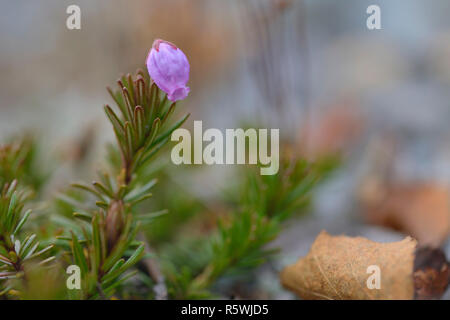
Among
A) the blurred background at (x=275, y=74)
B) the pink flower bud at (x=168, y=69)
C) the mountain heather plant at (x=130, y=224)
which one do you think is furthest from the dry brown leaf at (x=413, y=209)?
the pink flower bud at (x=168, y=69)

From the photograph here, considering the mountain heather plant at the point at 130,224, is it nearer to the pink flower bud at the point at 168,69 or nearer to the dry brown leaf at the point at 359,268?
the pink flower bud at the point at 168,69

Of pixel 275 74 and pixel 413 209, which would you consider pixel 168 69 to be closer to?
pixel 413 209

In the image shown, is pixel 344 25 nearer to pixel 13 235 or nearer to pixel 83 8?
pixel 83 8

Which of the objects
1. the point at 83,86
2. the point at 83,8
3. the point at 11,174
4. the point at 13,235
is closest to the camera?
the point at 13,235

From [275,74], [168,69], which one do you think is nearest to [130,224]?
[168,69]

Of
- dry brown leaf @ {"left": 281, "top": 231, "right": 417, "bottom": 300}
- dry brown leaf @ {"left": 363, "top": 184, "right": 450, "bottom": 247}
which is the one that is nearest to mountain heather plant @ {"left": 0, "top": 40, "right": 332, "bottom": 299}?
dry brown leaf @ {"left": 281, "top": 231, "right": 417, "bottom": 300}

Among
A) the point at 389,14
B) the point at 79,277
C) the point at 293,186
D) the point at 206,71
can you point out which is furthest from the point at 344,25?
the point at 79,277

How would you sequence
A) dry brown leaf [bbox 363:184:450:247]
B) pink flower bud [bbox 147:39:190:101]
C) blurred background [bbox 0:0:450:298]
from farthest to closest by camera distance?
blurred background [bbox 0:0:450:298]
dry brown leaf [bbox 363:184:450:247]
pink flower bud [bbox 147:39:190:101]

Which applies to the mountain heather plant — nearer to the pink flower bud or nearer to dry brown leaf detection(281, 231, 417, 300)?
the pink flower bud
